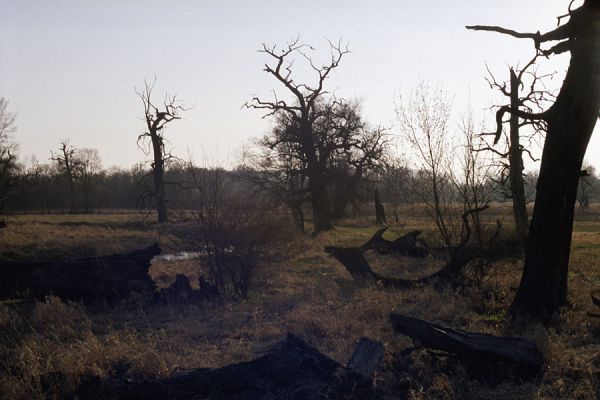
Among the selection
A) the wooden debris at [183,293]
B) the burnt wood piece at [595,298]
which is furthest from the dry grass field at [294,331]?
the wooden debris at [183,293]

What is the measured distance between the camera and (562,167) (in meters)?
8.13

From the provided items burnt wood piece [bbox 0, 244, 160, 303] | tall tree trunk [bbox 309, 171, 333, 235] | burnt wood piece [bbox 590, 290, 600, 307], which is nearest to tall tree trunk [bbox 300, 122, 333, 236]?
tall tree trunk [bbox 309, 171, 333, 235]

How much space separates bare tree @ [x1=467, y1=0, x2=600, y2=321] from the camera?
805 centimetres

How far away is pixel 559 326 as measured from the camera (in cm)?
778

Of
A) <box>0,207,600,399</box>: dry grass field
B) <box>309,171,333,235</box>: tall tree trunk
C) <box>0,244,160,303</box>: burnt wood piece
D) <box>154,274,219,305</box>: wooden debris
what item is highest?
<box>309,171,333,235</box>: tall tree trunk

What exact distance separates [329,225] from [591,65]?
27.4 metres

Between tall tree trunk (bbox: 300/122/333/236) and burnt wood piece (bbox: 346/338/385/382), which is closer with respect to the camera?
burnt wood piece (bbox: 346/338/385/382)

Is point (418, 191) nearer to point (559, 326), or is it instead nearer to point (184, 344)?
point (559, 326)

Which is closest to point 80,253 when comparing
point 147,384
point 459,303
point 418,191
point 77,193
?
point 418,191

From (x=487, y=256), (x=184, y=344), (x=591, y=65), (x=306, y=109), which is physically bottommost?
(x=184, y=344)

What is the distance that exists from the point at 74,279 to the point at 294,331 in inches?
186

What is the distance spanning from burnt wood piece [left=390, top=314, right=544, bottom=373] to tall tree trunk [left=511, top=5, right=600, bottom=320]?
90.6 inches

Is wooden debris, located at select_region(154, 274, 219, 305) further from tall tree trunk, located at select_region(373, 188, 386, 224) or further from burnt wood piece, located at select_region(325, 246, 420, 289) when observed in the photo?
tall tree trunk, located at select_region(373, 188, 386, 224)

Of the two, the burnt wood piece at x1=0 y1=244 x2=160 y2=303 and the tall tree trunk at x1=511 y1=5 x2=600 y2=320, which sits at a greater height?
the tall tree trunk at x1=511 y1=5 x2=600 y2=320
